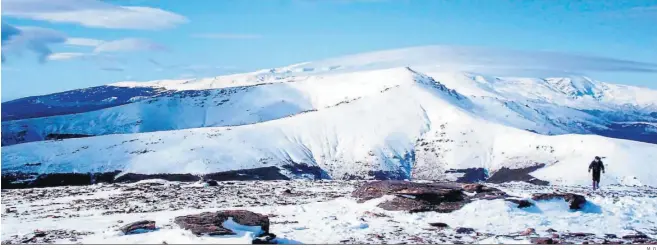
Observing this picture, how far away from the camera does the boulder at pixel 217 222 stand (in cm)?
2177

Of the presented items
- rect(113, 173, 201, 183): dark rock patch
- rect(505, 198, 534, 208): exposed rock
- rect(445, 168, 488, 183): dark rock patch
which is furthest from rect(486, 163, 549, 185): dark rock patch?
rect(505, 198, 534, 208): exposed rock

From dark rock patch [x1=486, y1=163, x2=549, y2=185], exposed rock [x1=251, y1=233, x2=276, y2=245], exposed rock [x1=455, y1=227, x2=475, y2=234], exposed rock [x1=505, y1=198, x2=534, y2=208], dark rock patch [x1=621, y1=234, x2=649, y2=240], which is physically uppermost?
exposed rock [x1=505, y1=198, x2=534, y2=208]

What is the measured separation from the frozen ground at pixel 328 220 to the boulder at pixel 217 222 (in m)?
0.40

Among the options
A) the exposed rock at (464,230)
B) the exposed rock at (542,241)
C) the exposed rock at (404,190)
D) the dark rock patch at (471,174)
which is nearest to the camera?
the exposed rock at (542,241)

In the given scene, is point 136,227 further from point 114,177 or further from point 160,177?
point 114,177

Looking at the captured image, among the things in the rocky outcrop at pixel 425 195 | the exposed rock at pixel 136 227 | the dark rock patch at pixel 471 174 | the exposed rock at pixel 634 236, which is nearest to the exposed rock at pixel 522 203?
the rocky outcrop at pixel 425 195

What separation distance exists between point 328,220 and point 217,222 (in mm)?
5992

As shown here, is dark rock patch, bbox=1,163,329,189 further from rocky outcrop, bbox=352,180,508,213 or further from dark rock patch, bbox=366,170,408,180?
rocky outcrop, bbox=352,180,508,213

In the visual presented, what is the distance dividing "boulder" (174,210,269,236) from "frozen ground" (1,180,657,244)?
0.40m

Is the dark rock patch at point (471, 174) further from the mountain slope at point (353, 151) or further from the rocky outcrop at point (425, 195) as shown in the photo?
the rocky outcrop at point (425, 195)

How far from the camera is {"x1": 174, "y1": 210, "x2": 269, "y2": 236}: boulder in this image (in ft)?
71.4

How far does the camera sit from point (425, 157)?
164m

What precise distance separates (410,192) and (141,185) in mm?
25318

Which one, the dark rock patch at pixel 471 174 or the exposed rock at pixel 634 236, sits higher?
the exposed rock at pixel 634 236
